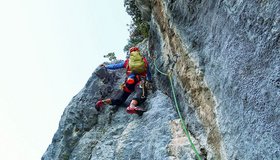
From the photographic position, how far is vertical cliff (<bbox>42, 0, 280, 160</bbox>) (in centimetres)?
454

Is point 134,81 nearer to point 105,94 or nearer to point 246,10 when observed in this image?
point 105,94

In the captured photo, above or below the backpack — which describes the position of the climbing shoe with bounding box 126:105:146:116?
below

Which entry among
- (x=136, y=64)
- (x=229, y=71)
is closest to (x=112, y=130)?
(x=136, y=64)

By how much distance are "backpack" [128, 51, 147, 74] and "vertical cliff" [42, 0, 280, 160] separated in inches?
13.4

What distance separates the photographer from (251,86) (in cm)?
483

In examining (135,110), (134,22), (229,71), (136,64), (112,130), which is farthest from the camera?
(134,22)

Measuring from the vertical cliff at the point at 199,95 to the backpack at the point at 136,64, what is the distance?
1.12ft

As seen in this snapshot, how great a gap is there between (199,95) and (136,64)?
12.5ft

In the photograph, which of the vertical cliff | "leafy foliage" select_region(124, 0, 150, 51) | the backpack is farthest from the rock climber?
"leafy foliage" select_region(124, 0, 150, 51)

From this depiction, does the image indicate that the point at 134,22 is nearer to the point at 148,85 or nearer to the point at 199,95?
the point at 148,85

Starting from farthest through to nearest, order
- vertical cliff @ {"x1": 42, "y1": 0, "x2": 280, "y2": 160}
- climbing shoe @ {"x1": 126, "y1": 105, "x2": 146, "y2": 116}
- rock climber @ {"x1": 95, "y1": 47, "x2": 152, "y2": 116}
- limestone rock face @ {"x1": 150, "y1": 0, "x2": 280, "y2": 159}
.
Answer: rock climber @ {"x1": 95, "y1": 47, "x2": 152, "y2": 116} → climbing shoe @ {"x1": 126, "y1": 105, "x2": 146, "y2": 116} → vertical cliff @ {"x1": 42, "y1": 0, "x2": 280, "y2": 160} → limestone rock face @ {"x1": 150, "y1": 0, "x2": 280, "y2": 159}

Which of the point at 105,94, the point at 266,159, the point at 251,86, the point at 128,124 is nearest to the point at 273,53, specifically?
the point at 251,86

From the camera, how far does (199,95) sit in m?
6.86

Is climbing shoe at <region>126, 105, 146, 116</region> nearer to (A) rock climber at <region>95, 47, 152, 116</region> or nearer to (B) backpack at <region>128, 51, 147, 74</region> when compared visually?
(A) rock climber at <region>95, 47, 152, 116</region>
